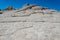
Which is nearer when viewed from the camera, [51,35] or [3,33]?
[51,35]

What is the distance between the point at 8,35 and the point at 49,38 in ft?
5.15

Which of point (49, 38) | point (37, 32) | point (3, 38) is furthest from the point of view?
point (37, 32)

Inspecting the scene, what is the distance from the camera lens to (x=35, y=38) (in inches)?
166

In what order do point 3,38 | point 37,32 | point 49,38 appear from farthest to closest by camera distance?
1. point 37,32
2. point 3,38
3. point 49,38

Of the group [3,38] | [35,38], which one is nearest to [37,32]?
A: [35,38]

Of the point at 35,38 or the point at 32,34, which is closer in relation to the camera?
the point at 35,38

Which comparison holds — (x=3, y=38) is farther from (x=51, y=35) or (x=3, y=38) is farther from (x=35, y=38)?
(x=51, y=35)

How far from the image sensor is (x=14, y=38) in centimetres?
434

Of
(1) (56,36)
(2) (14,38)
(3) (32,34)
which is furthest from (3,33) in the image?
(1) (56,36)

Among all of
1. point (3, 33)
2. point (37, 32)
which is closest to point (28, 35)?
point (37, 32)

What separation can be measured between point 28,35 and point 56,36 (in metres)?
1.00

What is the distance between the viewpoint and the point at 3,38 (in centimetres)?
445

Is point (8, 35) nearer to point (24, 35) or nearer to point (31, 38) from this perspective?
point (24, 35)

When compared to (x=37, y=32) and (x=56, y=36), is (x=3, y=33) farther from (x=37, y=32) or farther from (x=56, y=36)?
(x=56, y=36)
